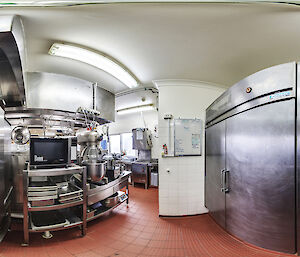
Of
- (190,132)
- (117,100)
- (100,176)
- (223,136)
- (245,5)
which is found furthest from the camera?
(117,100)

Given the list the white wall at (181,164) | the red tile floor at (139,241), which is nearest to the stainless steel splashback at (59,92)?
the white wall at (181,164)

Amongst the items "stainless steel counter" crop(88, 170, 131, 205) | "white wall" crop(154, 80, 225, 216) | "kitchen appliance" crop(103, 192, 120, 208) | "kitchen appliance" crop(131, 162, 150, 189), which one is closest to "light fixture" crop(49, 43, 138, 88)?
"white wall" crop(154, 80, 225, 216)

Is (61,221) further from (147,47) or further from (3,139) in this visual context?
(147,47)

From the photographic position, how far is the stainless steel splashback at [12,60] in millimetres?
1175

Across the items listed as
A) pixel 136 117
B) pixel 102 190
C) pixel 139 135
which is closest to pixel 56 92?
pixel 102 190

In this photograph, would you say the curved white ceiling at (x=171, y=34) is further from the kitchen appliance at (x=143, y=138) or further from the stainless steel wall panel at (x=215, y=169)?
the kitchen appliance at (x=143, y=138)

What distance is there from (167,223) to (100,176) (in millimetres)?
1430

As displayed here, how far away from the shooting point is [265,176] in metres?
1.49

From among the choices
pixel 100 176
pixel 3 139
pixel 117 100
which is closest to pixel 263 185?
pixel 100 176

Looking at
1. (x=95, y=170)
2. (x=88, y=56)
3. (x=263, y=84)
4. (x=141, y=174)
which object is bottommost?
(x=141, y=174)

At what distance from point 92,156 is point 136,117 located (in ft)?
12.6

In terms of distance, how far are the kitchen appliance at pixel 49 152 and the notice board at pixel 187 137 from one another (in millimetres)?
1923

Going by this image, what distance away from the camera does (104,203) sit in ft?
9.23

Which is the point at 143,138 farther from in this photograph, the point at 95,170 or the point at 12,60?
the point at 12,60
